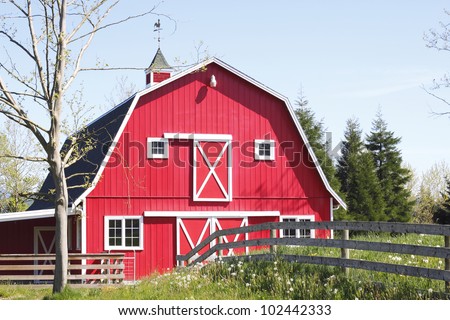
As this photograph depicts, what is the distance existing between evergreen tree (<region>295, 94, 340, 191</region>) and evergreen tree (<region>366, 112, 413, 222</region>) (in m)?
3.52

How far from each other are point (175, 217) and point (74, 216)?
3.62 m

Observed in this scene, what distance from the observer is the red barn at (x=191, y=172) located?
23906mm

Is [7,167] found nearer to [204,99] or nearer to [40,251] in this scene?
[40,251]

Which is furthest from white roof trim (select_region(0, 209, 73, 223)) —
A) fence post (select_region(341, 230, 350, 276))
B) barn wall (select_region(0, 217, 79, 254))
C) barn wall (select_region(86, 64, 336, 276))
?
fence post (select_region(341, 230, 350, 276))

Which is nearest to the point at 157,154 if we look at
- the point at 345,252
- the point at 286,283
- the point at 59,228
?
the point at 59,228

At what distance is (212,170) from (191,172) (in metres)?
0.75

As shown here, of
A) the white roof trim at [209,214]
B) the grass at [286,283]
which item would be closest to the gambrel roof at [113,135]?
the white roof trim at [209,214]

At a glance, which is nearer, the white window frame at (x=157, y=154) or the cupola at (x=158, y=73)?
the white window frame at (x=157, y=154)

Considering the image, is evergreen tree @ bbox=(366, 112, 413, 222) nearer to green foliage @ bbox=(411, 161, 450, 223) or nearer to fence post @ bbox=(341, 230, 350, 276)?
green foliage @ bbox=(411, 161, 450, 223)

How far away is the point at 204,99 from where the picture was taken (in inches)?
990

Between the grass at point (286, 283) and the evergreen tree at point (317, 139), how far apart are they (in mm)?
24424

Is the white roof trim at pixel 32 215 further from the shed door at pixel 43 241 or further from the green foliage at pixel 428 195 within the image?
the green foliage at pixel 428 195

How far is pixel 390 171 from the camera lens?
150 ft

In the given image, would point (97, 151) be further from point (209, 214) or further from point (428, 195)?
point (428, 195)
